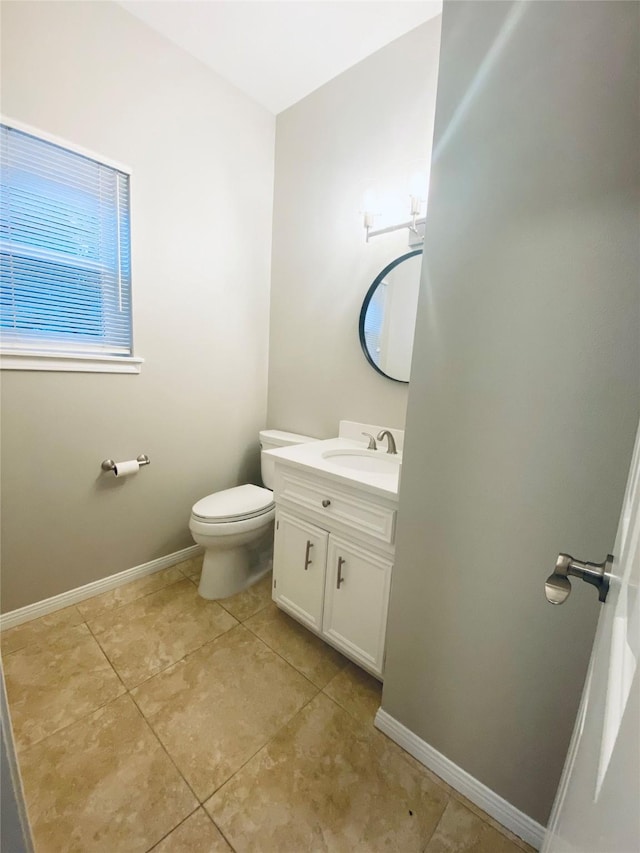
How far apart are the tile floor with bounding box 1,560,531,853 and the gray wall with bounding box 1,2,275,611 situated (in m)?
0.47

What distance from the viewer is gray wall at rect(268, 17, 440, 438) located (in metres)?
1.56

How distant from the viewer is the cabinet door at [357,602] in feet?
3.89

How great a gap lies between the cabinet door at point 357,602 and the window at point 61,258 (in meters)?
1.36

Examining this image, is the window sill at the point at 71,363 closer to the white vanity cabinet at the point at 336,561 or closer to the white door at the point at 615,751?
the white vanity cabinet at the point at 336,561

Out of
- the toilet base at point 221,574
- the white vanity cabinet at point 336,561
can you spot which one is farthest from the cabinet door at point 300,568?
the toilet base at point 221,574

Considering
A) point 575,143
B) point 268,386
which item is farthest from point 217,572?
point 575,143

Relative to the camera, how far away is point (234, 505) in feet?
5.70

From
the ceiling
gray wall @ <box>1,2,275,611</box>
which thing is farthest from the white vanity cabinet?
the ceiling

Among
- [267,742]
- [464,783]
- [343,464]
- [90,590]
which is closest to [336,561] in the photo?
[343,464]

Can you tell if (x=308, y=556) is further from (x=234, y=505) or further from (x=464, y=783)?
(x=464, y=783)

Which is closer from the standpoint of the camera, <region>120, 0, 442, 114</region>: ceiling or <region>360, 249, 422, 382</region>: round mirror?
<region>120, 0, 442, 114</region>: ceiling

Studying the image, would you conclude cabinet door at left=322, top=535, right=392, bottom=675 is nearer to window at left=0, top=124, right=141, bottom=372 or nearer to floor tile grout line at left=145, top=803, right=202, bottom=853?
floor tile grout line at left=145, top=803, right=202, bottom=853

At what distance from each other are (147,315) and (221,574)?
1.37m

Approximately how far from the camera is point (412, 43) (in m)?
1.52
